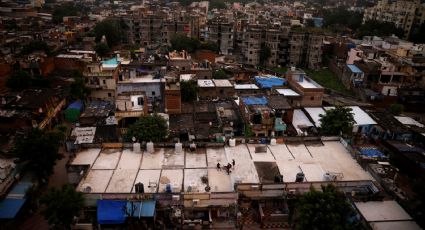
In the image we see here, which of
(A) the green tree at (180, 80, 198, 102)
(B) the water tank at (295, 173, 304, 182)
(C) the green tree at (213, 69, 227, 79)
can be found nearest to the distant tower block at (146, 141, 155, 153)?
(B) the water tank at (295, 173, 304, 182)

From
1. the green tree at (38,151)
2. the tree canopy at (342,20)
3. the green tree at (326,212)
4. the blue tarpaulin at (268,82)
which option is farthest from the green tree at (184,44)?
the green tree at (326,212)

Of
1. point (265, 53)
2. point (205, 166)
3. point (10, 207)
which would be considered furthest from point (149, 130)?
point (265, 53)

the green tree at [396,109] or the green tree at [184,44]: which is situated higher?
the green tree at [184,44]

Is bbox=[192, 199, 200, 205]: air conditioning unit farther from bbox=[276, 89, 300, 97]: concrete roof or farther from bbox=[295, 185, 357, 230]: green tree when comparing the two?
bbox=[276, 89, 300, 97]: concrete roof

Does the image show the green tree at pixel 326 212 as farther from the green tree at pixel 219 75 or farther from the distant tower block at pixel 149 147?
the green tree at pixel 219 75

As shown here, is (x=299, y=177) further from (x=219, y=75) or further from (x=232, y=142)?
(x=219, y=75)

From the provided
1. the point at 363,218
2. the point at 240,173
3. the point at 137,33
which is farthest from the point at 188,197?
the point at 137,33
